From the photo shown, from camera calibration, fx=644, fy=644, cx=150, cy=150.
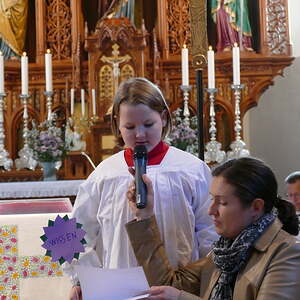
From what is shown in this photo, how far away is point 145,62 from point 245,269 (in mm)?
3981

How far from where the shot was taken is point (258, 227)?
179 cm

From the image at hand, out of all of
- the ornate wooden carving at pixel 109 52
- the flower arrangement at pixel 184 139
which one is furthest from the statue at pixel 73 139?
the flower arrangement at pixel 184 139

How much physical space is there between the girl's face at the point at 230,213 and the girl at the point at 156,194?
0.22m

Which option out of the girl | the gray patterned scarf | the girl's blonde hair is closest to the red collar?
the girl

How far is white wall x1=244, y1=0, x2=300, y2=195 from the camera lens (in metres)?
6.57

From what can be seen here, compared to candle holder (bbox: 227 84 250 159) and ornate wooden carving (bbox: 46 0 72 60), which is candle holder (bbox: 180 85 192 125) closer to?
candle holder (bbox: 227 84 250 159)

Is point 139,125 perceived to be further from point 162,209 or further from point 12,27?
point 12,27

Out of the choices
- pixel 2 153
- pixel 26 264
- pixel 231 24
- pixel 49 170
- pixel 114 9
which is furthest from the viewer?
pixel 231 24

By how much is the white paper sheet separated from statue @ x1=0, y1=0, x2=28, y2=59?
449cm

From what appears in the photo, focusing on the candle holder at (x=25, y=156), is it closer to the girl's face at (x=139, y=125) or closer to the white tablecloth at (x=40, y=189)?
the white tablecloth at (x=40, y=189)

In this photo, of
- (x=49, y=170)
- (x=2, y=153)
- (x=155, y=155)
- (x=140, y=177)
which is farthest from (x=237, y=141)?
(x=140, y=177)

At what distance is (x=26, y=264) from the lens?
284cm

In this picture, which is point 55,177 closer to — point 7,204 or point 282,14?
point 7,204

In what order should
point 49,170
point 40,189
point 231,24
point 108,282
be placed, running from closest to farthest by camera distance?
point 108,282 → point 40,189 → point 49,170 → point 231,24
